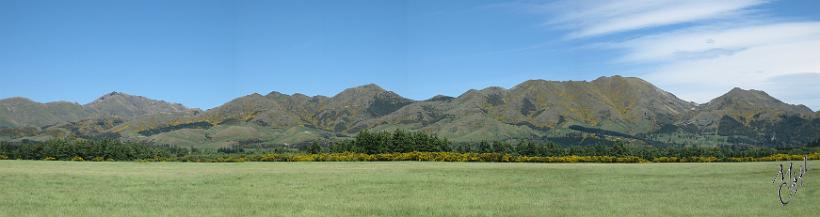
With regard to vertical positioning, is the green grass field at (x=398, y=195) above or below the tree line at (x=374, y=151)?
below

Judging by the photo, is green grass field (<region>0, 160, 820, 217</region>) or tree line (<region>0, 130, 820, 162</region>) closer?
green grass field (<region>0, 160, 820, 217</region>)

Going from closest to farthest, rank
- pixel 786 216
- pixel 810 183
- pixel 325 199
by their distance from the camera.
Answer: pixel 786 216 → pixel 325 199 → pixel 810 183

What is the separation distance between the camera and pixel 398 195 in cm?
4534

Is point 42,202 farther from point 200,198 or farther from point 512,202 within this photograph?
point 512,202

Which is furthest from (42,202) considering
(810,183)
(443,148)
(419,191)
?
(443,148)

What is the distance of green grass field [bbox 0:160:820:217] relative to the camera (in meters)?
36.1

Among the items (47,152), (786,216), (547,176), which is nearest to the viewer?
(786,216)

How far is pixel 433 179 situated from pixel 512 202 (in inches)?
749

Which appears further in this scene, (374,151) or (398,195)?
(374,151)

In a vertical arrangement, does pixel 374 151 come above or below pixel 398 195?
above

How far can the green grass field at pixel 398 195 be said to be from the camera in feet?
118

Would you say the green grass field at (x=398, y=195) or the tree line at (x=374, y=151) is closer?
the green grass field at (x=398, y=195)

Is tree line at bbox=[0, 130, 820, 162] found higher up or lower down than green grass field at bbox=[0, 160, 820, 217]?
higher up

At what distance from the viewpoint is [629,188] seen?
165 feet
